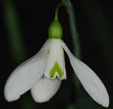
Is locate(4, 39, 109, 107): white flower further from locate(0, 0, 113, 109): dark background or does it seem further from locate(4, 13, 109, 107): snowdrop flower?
locate(0, 0, 113, 109): dark background

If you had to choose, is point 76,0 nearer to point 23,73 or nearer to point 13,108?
point 13,108

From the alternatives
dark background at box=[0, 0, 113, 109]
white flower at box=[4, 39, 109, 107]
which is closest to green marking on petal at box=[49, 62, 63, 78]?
white flower at box=[4, 39, 109, 107]

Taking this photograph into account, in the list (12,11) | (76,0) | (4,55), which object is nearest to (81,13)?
(76,0)

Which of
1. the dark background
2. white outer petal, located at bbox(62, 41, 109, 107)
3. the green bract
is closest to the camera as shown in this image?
white outer petal, located at bbox(62, 41, 109, 107)

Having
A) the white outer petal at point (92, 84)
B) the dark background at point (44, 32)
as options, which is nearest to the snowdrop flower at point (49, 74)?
the white outer petal at point (92, 84)

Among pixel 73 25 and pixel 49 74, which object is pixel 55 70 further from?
pixel 73 25

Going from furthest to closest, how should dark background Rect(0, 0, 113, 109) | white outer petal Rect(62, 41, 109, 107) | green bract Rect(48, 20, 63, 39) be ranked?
dark background Rect(0, 0, 113, 109) < green bract Rect(48, 20, 63, 39) < white outer petal Rect(62, 41, 109, 107)

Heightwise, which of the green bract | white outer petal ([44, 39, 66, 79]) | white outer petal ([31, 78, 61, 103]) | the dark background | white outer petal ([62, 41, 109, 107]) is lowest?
the dark background
